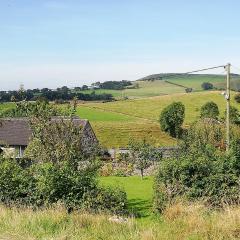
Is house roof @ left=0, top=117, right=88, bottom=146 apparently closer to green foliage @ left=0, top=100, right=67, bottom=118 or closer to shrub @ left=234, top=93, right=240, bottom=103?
green foliage @ left=0, top=100, right=67, bottom=118

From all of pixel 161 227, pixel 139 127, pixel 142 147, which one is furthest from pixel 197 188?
pixel 139 127

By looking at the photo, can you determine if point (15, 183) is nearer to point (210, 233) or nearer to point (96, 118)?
point (210, 233)

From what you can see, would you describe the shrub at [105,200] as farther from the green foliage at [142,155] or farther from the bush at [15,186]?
the green foliage at [142,155]

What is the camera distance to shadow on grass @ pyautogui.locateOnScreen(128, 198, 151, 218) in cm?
1845

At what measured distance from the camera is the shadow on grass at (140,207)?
60.5 ft

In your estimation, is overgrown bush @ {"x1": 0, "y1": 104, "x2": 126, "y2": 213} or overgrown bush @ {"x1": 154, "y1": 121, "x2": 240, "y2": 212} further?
overgrown bush @ {"x1": 154, "y1": 121, "x2": 240, "y2": 212}

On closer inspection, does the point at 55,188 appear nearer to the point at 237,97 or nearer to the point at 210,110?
the point at 210,110

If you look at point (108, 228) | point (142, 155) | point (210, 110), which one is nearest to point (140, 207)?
point (108, 228)

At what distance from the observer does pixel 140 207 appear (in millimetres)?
20766

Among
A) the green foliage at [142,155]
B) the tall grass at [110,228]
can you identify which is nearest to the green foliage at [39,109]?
the tall grass at [110,228]

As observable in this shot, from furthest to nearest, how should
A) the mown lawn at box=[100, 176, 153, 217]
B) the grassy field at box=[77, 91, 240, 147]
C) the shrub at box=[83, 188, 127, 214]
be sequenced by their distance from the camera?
the grassy field at box=[77, 91, 240, 147], the mown lawn at box=[100, 176, 153, 217], the shrub at box=[83, 188, 127, 214]

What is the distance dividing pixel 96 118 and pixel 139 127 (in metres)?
10.9

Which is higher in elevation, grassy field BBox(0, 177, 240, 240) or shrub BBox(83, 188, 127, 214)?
grassy field BBox(0, 177, 240, 240)

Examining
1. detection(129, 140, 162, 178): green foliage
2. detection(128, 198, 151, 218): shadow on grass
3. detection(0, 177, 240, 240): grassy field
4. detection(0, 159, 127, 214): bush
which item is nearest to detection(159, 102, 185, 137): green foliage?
detection(129, 140, 162, 178): green foliage
